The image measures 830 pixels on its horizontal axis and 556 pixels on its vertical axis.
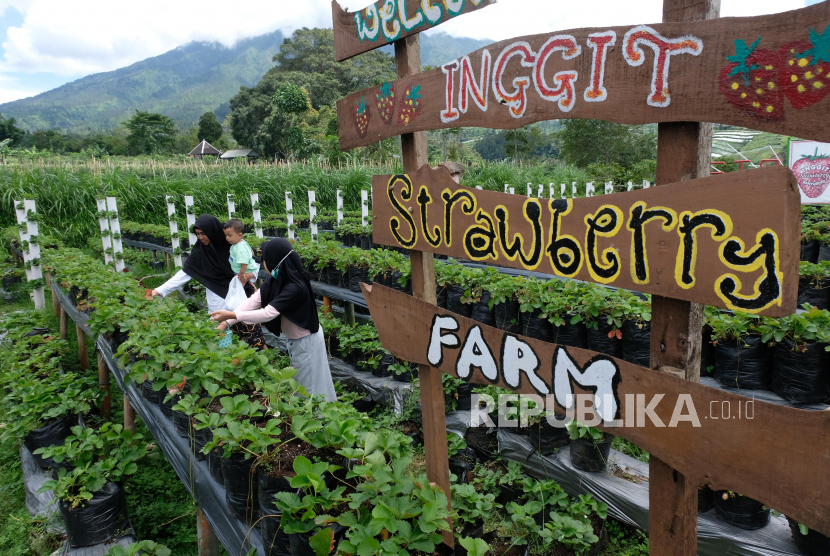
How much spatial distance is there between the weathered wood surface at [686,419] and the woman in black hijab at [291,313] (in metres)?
2.07

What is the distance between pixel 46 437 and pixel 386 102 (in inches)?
128

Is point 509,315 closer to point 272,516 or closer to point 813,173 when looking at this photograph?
point 272,516

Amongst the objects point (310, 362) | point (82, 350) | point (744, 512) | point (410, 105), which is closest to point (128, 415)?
point (310, 362)

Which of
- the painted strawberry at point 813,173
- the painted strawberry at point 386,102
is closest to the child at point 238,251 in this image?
the painted strawberry at point 386,102

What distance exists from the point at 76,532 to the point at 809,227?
936 cm

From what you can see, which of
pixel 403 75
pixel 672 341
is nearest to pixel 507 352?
pixel 672 341

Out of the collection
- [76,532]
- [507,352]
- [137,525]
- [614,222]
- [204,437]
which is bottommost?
[137,525]

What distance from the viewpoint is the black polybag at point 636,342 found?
3.66 meters

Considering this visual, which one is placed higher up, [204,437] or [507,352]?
[507,352]

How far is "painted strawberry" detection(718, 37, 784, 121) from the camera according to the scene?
108 centimetres

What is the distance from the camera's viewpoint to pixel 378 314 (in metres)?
2.19

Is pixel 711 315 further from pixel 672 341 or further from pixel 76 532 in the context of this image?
pixel 76 532

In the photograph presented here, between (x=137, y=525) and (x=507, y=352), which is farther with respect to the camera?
(x=137, y=525)

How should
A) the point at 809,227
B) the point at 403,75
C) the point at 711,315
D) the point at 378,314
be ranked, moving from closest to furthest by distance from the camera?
the point at 403,75, the point at 378,314, the point at 711,315, the point at 809,227
